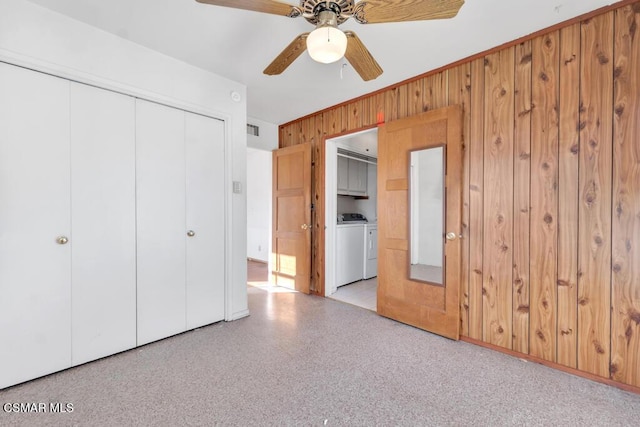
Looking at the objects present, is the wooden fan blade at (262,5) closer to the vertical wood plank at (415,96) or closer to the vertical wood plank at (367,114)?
the vertical wood plank at (415,96)

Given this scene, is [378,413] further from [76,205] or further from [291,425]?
[76,205]

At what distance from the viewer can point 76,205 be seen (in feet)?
6.84

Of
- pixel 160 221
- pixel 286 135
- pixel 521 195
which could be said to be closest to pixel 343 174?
pixel 286 135

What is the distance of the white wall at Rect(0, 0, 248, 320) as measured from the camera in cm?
188

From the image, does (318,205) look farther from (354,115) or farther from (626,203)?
(626,203)

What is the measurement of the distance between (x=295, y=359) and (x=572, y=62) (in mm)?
2985

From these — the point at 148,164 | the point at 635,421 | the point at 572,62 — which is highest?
the point at 572,62

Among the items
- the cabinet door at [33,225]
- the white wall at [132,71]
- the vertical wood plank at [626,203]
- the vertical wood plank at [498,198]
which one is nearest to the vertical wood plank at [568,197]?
the vertical wood plank at [626,203]

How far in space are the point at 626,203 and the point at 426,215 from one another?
4.31ft

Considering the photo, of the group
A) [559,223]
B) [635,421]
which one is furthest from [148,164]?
[635,421]

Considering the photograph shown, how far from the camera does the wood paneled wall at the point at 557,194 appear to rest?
1.86 metres

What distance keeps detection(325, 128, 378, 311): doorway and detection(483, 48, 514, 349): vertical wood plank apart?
126cm

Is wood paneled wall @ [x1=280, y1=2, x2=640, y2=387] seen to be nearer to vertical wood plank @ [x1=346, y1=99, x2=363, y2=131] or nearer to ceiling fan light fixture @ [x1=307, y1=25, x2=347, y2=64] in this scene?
vertical wood plank @ [x1=346, y1=99, x2=363, y2=131]

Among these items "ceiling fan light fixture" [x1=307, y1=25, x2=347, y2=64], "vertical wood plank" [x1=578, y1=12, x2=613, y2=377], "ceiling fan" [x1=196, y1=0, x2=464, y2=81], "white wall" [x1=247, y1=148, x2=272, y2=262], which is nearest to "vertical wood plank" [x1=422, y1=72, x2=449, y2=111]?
"vertical wood plank" [x1=578, y1=12, x2=613, y2=377]
